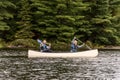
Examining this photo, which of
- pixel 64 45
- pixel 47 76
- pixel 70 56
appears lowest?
pixel 64 45

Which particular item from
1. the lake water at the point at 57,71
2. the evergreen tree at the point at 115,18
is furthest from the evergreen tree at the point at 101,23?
the lake water at the point at 57,71

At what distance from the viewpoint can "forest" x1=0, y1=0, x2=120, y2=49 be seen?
67.6m

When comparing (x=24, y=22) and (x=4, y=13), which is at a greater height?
(x=4, y=13)

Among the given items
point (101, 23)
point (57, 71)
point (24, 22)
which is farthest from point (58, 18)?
Result: point (57, 71)

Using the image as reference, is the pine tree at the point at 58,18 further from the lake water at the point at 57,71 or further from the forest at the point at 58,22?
the lake water at the point at 57,71

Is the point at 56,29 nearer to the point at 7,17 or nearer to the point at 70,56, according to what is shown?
the point at 7,17

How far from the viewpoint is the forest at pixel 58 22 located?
67562mm

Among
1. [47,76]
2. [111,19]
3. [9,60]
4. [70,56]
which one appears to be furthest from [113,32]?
[47,76]

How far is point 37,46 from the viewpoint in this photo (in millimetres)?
66562

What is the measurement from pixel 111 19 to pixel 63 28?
867cm

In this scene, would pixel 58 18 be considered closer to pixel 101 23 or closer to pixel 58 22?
pixel 58 22

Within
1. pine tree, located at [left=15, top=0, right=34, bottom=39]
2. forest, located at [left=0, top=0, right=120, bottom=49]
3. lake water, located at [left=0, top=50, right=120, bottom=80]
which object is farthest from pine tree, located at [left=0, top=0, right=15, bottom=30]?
lake water, located at [left=0, top=50, right=120, bottom=80]

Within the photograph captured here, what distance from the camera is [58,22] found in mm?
68062

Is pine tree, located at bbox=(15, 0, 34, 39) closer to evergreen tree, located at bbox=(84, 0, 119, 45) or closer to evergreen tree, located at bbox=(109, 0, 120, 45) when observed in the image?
evergreen tree, located at bbox=(84, 0, 119, 45)
